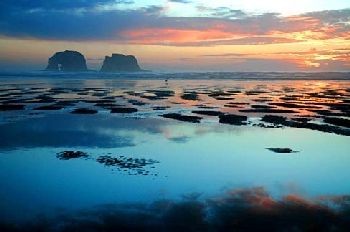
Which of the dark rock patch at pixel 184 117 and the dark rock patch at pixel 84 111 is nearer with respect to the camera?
the dark rock patch at pixel 184 117

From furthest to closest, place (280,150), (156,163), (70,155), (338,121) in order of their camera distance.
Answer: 1. (338,121)
2. (280,150)
3. (70,155)
4. (156,163)

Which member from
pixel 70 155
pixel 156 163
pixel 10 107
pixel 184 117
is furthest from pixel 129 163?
pixel 10 107

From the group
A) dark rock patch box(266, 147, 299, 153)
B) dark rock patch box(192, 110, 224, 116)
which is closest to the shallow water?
dark rock patch box(266, 147, 299, 153)

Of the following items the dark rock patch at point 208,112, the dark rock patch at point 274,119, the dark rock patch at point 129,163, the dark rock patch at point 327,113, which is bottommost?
the dark rock patch at point 129,163

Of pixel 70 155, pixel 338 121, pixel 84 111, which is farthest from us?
pixel 84 111

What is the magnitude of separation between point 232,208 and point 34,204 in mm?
7617

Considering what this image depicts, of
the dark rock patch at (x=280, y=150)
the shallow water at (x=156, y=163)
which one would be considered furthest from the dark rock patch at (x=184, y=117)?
the dark rock patch at (x=280, y=150)

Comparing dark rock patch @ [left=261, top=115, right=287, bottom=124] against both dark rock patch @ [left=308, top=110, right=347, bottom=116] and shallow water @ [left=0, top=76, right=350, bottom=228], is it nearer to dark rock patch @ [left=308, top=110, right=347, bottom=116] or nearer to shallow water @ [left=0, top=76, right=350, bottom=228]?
shallow water @ [left=0, top=76, right=350, bottom=228]

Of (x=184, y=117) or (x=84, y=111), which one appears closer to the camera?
(x=184, y=117)

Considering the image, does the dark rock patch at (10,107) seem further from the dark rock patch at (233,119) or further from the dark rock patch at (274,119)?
the dark rock patch at (274,119)

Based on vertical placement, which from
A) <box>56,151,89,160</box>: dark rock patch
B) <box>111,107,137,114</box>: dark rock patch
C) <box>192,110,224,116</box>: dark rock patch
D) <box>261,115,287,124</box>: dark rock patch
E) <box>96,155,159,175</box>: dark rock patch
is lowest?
<box>56,151,89,160</box>: dark rock patch

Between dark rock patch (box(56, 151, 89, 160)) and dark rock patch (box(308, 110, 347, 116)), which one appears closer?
dark rock patch (box(56, 151, 89, 160))

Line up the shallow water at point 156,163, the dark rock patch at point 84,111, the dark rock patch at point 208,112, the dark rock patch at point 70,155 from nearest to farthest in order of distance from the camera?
1. the shallow water at point 156,163
2. the dark rock patch at point 70,155
3. the dark rock patch at point 208,112
4. the dark rock patch at point 84,111

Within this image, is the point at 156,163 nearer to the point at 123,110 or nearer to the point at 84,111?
the point at 84,111
